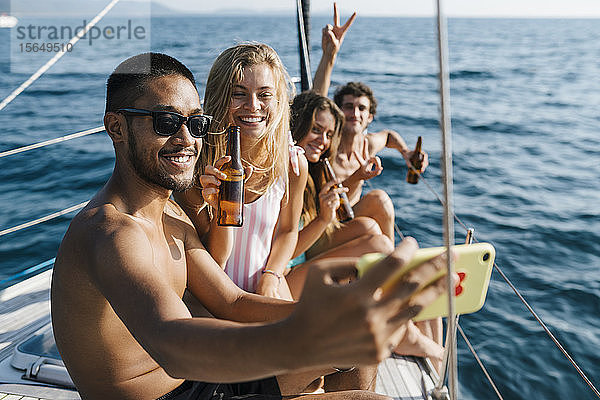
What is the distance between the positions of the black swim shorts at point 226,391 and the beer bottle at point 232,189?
459 millimetres

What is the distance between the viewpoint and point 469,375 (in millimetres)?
3502

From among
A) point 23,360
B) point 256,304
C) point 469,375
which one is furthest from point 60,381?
point 469,375

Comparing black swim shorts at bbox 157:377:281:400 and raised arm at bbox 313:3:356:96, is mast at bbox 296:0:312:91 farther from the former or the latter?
black swim shorts at bbox 157:377:281:400

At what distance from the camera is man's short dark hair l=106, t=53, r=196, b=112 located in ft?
3.94

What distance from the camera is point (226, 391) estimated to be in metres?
1.37

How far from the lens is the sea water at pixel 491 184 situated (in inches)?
154

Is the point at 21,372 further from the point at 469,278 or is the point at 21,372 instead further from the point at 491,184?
the point at 491,184

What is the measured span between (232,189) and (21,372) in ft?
2.93

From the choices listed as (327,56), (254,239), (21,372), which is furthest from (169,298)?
(327,56)

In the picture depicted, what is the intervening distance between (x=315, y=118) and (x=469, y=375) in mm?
2014

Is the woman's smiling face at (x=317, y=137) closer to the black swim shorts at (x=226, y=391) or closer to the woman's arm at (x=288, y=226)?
the woman's arm at (x=288, y=226)

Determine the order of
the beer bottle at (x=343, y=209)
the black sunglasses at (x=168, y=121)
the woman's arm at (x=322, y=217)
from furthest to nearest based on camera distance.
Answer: the beer bottle at (x=343, y=209)
the woman's arm at (x=322, y=217)
the black sunglasses at (x=168, y=121)

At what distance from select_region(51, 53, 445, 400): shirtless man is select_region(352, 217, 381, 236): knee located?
0.93 metres

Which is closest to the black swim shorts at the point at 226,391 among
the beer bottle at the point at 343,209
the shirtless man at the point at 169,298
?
the shirtless man at the point at 169,298
